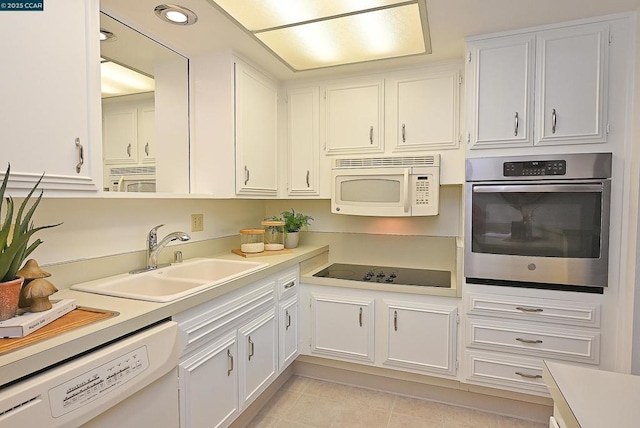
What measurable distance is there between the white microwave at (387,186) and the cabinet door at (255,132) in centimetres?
50

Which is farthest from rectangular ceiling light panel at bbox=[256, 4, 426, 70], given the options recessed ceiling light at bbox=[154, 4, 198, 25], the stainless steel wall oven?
the stainless steel wall oven

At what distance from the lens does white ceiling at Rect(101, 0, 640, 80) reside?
1.65 m

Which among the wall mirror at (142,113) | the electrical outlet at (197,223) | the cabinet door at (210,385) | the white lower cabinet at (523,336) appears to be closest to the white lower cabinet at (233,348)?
the cabinet door at (210,385)

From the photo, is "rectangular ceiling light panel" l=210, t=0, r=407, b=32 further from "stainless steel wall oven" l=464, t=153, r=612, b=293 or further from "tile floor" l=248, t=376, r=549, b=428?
"tile floor" l=248, t=376, r=549, b=428

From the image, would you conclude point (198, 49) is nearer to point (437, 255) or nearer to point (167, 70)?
point (167, 70)

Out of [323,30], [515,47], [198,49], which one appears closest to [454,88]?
[515,47]

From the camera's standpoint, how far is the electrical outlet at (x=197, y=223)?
2283 millimetres

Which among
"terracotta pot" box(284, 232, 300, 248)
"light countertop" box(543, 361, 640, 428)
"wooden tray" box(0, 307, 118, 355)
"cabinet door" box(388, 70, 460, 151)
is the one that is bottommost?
"light countertop" box(543, 361, 640, 428)

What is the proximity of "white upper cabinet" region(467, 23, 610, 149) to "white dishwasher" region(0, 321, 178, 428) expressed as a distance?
1940 mm

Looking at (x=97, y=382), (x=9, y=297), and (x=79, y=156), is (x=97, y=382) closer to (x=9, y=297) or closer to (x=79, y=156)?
(x=9, y=297)

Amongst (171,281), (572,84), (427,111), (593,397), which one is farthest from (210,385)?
(572,84)

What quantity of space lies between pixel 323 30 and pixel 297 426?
2266 millimetres

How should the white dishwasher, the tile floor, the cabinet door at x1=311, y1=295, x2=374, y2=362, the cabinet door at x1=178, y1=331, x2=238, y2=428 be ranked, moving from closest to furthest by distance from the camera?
the white dishwasher < the cabinet door at x1=178, y1=331, x2=238, y2=428 < the tile floor < the cabinet door at x1=311, y1=295, x2=374, y2=362

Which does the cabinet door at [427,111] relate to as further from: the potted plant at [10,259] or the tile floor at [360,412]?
the potted plant at [10,259]
